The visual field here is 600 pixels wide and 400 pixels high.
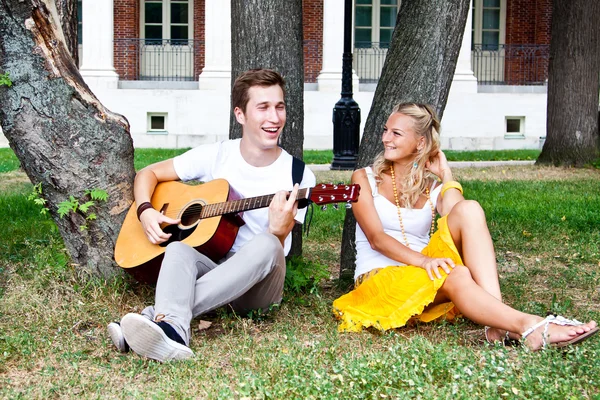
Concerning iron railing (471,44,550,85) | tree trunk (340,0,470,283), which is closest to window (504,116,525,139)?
iron railing (471,44,550,85)

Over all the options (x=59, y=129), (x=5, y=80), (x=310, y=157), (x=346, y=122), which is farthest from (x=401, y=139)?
(x=310, y=157)

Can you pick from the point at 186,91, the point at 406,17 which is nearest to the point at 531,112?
the point at 186,91

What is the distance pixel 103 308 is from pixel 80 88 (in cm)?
128

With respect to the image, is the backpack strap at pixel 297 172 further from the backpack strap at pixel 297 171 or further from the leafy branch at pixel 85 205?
the leafy branch at pixel 85 205

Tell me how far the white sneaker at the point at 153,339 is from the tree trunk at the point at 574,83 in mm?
11193

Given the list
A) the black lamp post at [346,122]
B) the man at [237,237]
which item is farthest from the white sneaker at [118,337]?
the black lamp post at [346,122]

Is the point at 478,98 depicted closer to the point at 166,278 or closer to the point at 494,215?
the point at 494,215

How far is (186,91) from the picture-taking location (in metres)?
21.4

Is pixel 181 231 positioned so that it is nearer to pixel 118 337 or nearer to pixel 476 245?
pixel 118 337

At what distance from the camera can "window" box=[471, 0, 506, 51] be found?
2356 cm

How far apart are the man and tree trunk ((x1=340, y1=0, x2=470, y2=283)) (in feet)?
3.62

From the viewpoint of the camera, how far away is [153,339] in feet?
12.7

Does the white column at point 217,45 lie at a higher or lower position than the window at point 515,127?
higher

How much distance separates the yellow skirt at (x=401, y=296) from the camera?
434cm
